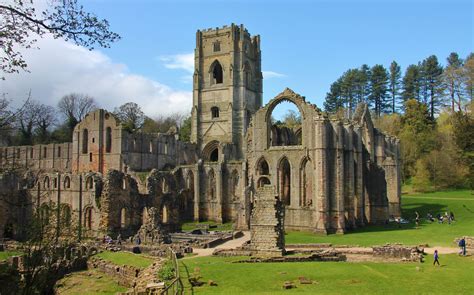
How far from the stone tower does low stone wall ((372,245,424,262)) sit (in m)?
37.4

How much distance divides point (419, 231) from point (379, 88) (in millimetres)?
51197

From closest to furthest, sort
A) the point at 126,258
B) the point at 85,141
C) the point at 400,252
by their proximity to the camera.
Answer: the point at 400,252 < the point at 126,258 < the point at 85,141

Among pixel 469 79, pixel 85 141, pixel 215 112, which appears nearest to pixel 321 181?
pixel 85 141

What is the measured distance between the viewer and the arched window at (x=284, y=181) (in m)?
39.4

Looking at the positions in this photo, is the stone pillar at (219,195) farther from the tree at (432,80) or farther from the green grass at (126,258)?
the tree at (432,80)

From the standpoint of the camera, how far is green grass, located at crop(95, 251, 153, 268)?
23281 millimetres

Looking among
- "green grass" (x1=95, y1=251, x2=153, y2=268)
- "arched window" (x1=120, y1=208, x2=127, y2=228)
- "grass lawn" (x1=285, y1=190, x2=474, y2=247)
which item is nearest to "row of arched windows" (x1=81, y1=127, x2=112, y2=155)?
"arched window" (x1=120, y1=208, x2=127, y2=228)

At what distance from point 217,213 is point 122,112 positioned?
1800 inches

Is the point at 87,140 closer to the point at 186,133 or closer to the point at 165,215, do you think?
the point at 165,215

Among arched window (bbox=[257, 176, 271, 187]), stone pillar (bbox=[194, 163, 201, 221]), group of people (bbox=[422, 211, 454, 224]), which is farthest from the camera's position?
stone pillar (bbox=[194, 163, 201, 221])

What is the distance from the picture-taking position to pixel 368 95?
83.3 m

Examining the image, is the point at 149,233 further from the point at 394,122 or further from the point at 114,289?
the point at 394,122

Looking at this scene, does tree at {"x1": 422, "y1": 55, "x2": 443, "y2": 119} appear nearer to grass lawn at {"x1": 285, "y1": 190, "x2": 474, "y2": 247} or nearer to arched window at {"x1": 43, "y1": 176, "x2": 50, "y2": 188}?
grass lawn at {"x1": 285, "y1": 190, "x2": 474, "y2": 247}

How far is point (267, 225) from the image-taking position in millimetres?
25156
